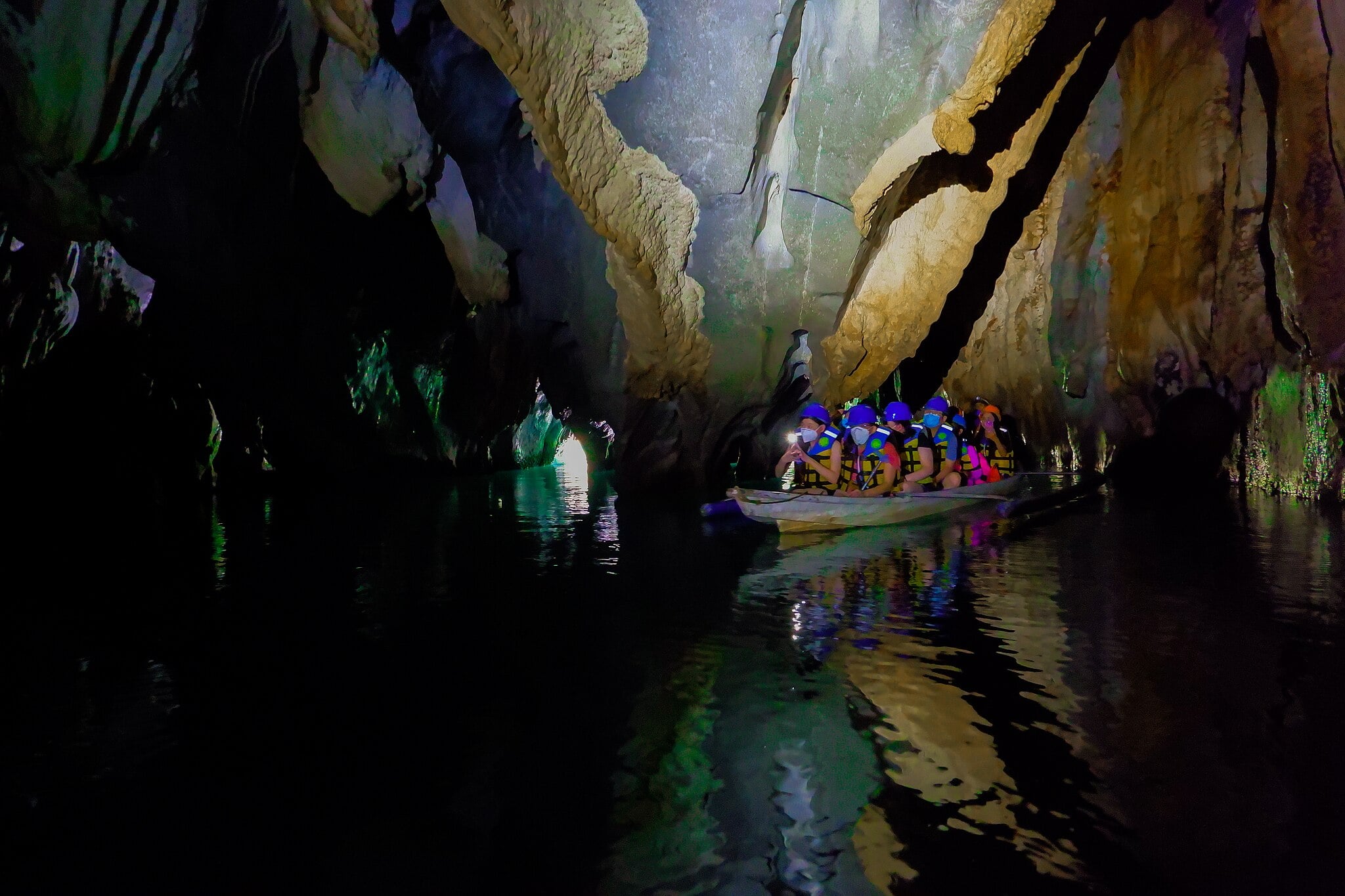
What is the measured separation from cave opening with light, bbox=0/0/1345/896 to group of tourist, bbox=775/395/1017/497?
0.26 ft

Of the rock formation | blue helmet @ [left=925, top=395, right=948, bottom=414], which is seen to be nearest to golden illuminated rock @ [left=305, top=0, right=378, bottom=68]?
the rock formation

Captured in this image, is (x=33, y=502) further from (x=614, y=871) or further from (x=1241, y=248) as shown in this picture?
(x=1241, y=248)

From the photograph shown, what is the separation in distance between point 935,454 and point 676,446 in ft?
17.3

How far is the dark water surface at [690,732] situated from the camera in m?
1.95

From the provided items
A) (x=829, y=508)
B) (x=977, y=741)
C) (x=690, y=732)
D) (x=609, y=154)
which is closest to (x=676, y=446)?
→ (x=609, y=154)

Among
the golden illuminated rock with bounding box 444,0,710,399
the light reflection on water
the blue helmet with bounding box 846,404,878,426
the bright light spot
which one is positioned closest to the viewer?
the light reflection on water

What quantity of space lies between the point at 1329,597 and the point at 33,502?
15.4m

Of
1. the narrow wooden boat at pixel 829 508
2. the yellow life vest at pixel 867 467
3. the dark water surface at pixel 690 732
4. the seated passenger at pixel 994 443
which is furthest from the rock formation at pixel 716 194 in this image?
the dark water surface at pixel 690 732

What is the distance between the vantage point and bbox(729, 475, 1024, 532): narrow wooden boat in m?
6.98

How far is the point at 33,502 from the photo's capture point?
39.2ft

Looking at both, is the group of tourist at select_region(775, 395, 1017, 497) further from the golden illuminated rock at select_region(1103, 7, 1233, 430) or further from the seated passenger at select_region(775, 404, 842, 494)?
the golden illuminated rock at select_region(1103, 7, 1233, 430)

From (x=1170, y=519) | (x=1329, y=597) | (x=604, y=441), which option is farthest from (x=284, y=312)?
(x=1329, y=597)

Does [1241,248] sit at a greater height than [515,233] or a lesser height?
lesser

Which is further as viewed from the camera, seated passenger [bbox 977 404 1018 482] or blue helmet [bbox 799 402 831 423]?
seated passenger [bbox 977 404 1018 482]
